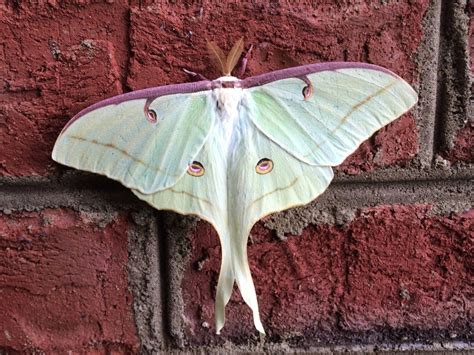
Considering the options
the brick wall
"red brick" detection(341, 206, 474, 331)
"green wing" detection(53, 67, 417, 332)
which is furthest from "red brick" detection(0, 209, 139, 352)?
"red brick" detection(341, 206, 474, 331)

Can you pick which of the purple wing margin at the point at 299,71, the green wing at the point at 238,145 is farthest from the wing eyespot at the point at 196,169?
the purple wing margin at the point at 299,71

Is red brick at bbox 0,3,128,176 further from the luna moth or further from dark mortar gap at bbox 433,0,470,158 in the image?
dark mortar gap at bbox 433,0,470,158

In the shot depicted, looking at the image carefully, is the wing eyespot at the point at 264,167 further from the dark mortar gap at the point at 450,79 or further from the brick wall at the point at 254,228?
the dark mortar gap at the point at 450,79

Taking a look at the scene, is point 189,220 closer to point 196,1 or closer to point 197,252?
point 197,252

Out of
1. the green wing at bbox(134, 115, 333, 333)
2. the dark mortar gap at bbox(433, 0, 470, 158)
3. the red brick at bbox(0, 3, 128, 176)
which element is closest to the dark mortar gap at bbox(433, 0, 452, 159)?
the dark mortar gap at bbox(433, 0, 470, 158)

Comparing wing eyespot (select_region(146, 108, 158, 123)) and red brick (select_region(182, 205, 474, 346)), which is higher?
wing eyespot (select_region(146, 108, 158, 123))

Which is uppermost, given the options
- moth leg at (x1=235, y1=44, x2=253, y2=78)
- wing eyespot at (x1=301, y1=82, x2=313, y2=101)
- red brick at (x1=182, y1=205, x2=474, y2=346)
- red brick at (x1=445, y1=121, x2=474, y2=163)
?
moth leg at (x1=235, y1=44, x2=253, y2=78)

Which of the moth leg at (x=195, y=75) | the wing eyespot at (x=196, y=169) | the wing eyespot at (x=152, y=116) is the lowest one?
the wing eyespot at (x=196, y=169)
